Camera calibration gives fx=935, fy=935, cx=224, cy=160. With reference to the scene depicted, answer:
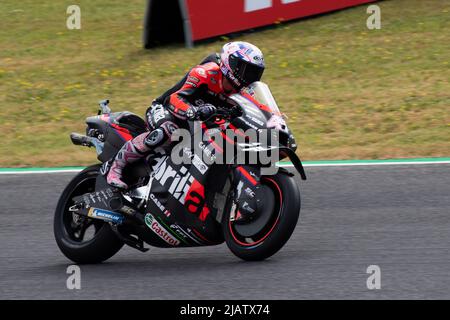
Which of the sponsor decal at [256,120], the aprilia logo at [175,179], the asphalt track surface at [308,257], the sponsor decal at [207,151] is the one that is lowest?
the asphalt track surface at [308,257]

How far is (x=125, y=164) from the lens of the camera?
6.59m

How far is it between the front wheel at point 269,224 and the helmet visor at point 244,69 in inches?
26.1

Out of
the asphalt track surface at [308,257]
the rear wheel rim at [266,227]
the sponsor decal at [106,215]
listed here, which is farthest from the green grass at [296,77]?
the rear wheel rim at [266,227]

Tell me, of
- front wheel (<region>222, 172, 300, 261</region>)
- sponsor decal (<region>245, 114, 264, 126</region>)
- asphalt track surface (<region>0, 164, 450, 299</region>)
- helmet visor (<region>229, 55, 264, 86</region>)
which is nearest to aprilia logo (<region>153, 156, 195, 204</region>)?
front wheel (<region>222, 172, 300, 261</region>)

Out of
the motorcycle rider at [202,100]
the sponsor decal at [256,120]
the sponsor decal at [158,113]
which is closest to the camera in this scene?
the sponsor decal at [256,120]

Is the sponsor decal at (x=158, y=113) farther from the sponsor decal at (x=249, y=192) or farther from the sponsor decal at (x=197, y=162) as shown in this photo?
the sponsor decal at (x=249, y=192)

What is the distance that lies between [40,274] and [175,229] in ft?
3.19

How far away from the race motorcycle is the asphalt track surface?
0.18 m

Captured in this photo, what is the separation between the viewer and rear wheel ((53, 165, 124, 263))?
659 cm

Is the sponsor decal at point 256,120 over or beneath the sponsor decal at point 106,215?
over

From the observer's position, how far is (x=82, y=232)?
22.4ft

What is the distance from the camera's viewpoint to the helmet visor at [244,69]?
6.04 metres
